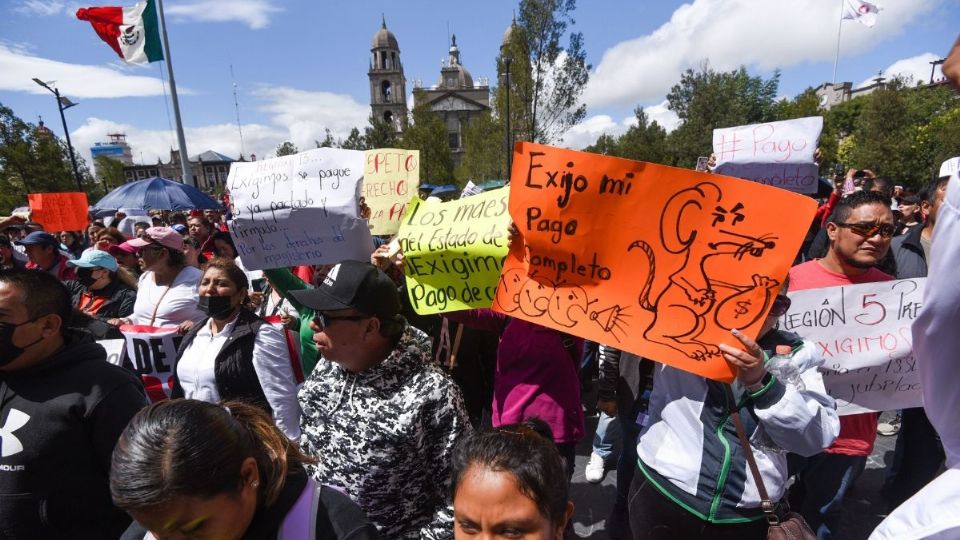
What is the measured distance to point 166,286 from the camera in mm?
3904

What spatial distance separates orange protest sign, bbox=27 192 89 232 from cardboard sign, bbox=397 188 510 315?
1018cm

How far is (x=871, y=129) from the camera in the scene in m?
23.6

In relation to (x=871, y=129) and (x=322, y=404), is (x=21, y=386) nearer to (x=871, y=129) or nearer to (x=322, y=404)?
(x=322, y=404)

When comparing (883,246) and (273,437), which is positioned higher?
(883,246)

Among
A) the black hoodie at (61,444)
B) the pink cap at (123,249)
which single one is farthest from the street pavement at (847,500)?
the pink cap at (123,249)

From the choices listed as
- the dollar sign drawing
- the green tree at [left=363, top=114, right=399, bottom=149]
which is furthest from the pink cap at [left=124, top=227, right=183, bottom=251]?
the green tree at [left=363, top=114, right=399, bottom=149]

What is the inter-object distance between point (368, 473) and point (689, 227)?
1485 mm

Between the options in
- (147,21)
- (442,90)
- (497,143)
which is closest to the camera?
(147,21)

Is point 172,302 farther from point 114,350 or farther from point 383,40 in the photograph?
point 383,40

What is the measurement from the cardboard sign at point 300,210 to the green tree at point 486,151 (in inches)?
879

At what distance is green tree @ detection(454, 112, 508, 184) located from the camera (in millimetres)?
26125

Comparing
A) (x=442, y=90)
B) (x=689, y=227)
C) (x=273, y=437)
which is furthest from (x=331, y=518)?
(x=442, y=90)

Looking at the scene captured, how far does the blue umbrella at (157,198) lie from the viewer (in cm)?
824

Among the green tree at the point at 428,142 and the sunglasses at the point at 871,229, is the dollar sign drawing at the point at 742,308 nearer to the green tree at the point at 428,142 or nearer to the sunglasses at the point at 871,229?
the sunglasses at the point at 871,229
